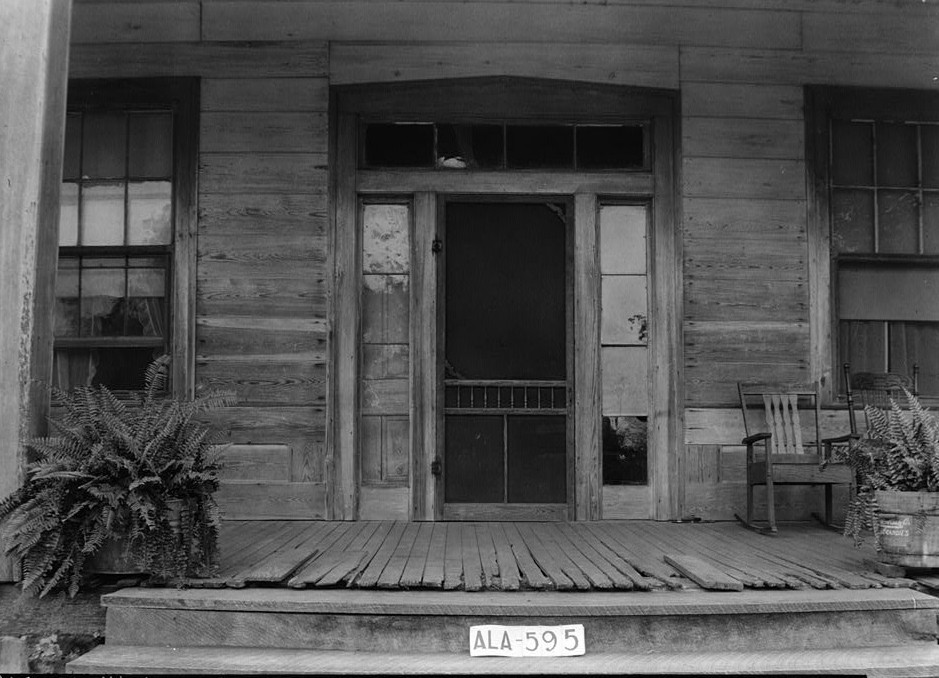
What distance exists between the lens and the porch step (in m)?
3.10

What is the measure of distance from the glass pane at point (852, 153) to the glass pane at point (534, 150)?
157cm

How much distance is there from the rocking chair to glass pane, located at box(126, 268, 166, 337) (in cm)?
332

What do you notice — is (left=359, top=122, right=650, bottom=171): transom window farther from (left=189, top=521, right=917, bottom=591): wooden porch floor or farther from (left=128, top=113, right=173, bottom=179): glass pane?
(left=189, top=521, right=917, bottom=591): wooden porch floor

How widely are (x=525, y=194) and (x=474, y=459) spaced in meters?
1.55

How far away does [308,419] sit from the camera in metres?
5.19

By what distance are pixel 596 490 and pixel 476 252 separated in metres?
1.53

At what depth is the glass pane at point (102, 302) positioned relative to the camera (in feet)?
17.4

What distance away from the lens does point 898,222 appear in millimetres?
5441

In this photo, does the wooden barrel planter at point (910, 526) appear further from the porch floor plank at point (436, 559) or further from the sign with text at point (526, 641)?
the porch floor plank at point (436, 559)

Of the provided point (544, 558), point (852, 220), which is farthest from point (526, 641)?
point (852, 220)

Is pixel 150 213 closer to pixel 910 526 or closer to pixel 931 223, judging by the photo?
pixel 910 526

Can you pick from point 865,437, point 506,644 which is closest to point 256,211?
point 506,644

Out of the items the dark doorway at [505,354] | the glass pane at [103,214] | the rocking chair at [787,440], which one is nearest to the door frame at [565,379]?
the dark doorway at [505,354]

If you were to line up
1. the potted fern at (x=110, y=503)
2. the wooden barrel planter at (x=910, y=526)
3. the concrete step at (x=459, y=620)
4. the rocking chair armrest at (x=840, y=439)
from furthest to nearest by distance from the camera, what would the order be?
the rocking chair armrest at (x=840, y=439) → the wooden barrel planter at (x=910, y=526) → the potted fern at (x=110, y=503) → the concrete step at (x=459, y=620)
